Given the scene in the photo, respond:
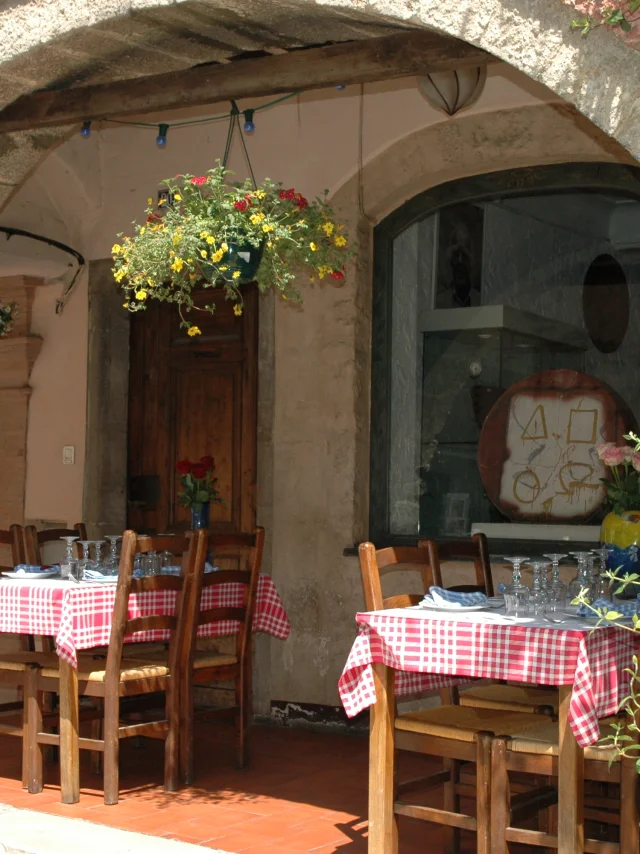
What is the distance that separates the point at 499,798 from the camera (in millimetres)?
3787

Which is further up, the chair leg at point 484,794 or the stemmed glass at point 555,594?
the stemmed glass at point 555,594

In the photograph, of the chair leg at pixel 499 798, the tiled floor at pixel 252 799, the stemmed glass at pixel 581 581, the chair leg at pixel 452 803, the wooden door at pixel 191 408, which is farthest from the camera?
the wooden door at pixel 191 408

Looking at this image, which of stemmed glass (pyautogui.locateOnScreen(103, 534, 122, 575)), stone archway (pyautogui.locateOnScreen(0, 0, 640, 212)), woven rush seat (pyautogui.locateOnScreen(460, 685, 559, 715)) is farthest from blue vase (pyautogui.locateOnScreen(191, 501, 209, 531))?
woven rush seat (pyautogui.locateOnScreen(460, 685, 559, 715))

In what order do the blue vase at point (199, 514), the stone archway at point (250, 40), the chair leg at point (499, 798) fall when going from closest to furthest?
the stone archway at point (250, 40) < the chair leg at point (499, 798) < the blue vase at point (199, 514)

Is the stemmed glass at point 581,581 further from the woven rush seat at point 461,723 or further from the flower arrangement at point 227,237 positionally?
the flower arrangement at point 227,237

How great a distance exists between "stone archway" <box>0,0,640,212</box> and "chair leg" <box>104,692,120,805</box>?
2.20m

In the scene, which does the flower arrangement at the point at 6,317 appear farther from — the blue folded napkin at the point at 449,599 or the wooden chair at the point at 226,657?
the blue folded napkin at the point at 449,599

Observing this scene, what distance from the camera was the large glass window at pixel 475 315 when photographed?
6.52 meters

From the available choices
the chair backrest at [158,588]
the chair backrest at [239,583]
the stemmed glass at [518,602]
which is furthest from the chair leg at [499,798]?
the chair backrest at [239,583]

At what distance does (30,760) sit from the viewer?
5.15 m

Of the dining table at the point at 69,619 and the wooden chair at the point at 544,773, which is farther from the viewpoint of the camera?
the dining table at the point at 69,619

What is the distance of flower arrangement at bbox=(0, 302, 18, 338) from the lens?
8008 mm

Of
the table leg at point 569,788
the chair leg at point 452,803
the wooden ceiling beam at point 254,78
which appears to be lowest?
the chair leg at point 452,803

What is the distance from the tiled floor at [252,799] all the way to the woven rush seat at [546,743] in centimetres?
72
